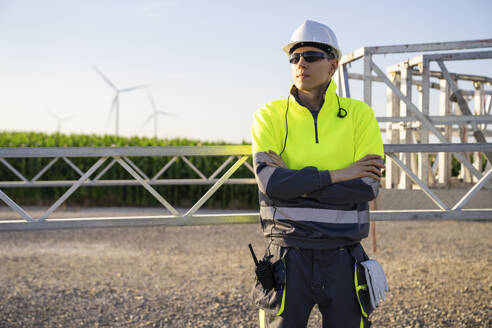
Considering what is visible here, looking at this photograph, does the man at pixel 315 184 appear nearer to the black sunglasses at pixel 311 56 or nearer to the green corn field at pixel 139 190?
the black sunglasses at pixel 311 56

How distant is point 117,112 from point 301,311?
77.5 ft

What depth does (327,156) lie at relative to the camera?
2650mm

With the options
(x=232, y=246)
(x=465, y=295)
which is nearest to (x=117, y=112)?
(x=232, y=246)

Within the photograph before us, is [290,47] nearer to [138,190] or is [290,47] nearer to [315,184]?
[315,184]

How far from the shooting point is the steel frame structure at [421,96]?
7570mm

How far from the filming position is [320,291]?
256cm

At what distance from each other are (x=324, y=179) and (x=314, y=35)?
81 cm

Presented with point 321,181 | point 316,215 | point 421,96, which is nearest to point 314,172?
point 321,181

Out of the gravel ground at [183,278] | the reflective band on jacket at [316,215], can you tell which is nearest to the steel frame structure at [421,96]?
the gravel ground at [183,278]

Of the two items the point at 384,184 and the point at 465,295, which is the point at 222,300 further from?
the point at 384,184

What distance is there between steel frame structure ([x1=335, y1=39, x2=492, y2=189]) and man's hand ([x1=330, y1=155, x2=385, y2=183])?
4786 millimetres

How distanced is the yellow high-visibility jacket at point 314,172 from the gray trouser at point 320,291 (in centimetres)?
8

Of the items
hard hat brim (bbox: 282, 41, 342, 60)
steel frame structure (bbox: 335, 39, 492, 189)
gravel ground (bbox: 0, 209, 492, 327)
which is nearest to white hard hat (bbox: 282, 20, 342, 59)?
hard hat brim (bbox: 282, 41, 342, 60)

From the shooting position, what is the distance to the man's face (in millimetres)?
2650
